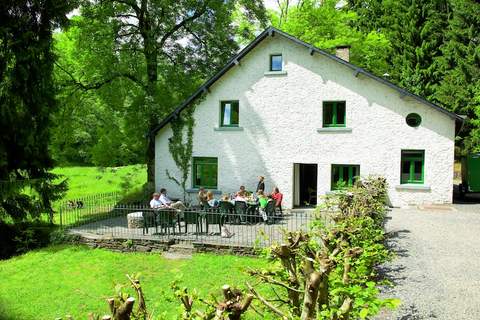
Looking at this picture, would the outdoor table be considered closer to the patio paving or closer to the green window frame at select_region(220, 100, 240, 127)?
the patio paving

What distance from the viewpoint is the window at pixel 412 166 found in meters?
18.9

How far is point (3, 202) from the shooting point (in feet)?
52.6

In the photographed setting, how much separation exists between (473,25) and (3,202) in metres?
35.7

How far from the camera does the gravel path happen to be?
789cm

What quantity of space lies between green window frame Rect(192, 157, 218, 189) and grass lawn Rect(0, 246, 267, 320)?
823cm

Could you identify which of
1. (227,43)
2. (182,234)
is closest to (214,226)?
(182,234)

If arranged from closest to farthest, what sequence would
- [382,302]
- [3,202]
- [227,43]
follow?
[382,302] → [3,202] → [227,43]

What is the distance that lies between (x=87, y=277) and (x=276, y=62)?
13.1 metres

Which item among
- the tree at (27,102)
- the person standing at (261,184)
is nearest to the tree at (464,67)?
the person standing at (261,184)

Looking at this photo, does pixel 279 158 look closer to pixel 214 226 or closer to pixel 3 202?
pixel 214 226

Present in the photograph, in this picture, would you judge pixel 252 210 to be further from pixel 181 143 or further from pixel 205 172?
pixel 205 172

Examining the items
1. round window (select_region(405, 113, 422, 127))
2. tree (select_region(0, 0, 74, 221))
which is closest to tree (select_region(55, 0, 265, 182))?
tree (select_region(0, 0, 74, 221))

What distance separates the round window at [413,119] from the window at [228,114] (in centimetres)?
814

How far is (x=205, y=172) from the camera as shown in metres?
22.0
